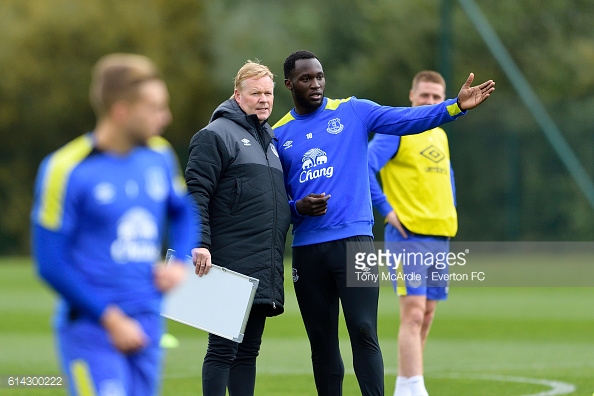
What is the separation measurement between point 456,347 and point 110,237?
838cm

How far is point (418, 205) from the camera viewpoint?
317 inches

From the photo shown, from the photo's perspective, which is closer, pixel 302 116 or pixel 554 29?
pixel 302 116

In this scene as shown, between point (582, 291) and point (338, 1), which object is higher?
point (338, 1)

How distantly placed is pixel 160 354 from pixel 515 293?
50.3ft

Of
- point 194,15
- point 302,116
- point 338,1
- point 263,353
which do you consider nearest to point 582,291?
point 263,353

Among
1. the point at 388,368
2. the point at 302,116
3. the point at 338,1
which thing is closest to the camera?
the point at 302,116

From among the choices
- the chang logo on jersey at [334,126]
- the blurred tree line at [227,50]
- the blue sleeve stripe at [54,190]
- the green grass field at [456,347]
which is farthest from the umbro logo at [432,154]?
the blurred tree line at [227,50]

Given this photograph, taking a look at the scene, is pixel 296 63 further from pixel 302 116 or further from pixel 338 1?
pixel 338 1

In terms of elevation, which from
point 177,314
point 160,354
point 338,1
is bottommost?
point 160,354

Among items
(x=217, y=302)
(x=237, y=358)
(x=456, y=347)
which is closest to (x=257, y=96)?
(x=217, y=302)

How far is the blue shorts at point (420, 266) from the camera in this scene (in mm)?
7914

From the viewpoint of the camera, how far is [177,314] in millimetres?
6324

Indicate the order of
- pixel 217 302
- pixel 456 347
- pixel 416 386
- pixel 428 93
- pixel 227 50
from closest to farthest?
pixel 217 302 → pixel 416 386 → pixel 428 93 → pixel 456 347 → pixel 227 50

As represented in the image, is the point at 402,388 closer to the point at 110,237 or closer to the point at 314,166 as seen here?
the point at 314,166
